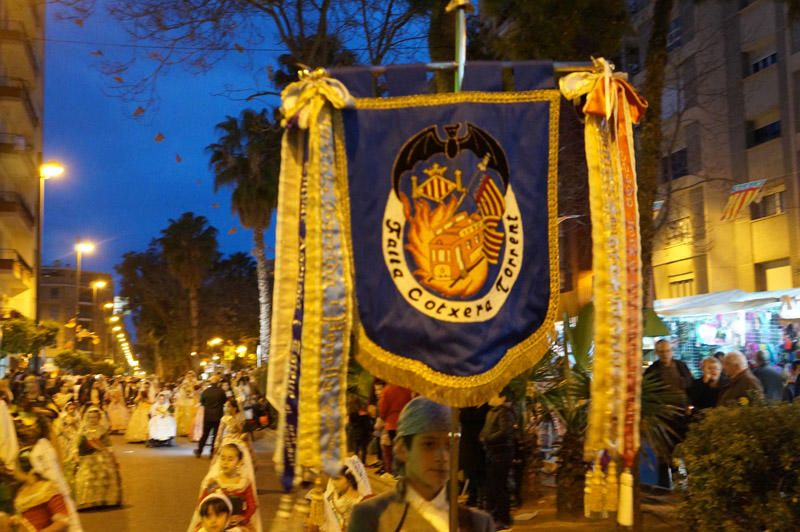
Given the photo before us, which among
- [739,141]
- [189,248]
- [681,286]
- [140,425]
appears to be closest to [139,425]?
[140,425]

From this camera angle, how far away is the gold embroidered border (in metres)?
4.08

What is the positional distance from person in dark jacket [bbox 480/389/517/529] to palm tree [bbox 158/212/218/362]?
2157 inches

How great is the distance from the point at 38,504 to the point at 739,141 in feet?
84.8

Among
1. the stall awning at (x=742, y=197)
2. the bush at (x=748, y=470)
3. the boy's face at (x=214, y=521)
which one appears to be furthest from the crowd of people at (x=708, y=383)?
the stall awning at (x=742, y=197)

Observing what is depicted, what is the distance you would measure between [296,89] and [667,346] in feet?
27.8

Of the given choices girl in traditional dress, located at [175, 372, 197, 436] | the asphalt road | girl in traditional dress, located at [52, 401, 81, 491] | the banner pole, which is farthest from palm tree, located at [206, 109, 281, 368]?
the banner pole

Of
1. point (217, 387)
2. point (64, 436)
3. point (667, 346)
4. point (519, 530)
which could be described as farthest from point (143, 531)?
point (217, 387)

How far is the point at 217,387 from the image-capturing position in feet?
68.2

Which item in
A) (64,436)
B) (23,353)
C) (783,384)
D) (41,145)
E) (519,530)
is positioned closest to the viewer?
(519,530)

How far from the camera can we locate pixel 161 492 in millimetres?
16500

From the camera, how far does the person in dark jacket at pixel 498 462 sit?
10891 millimetres

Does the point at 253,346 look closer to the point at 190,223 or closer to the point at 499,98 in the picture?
the point at 190,223

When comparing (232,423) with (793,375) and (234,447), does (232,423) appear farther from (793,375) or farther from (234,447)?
(793,375)

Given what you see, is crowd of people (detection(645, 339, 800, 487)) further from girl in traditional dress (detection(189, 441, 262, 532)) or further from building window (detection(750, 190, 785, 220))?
building window (detection(750, 190, 785, 220))
